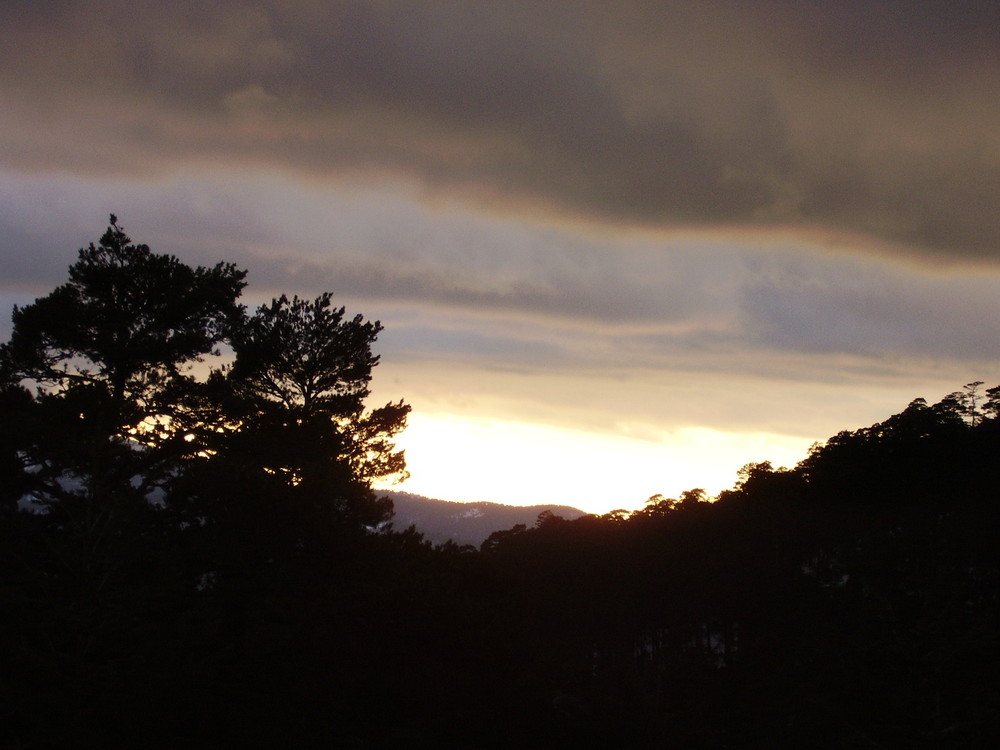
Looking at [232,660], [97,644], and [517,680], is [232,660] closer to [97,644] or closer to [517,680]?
[97,644]

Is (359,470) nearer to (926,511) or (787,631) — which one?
(787,631)

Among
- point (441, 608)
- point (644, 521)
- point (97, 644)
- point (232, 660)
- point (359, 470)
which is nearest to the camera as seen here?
point (97, 644)

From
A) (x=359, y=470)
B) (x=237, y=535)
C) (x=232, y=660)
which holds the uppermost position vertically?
(x=359, y=470)

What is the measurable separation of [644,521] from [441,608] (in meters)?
52.6

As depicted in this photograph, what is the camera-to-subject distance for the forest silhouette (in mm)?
17297

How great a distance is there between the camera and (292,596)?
23688mm

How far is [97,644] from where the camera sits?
16.5 metres

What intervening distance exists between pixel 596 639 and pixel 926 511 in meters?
24.6

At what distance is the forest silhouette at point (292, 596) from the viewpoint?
56.7 ft

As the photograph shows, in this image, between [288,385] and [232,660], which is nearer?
[232,660]

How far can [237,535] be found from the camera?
24.0 m

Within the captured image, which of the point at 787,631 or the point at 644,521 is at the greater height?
the point at 644,521

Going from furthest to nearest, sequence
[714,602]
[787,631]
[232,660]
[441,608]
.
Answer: [714,602], [787,631], [441,608], [232,660]

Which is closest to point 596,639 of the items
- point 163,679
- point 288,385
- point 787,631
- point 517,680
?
point 787,631
